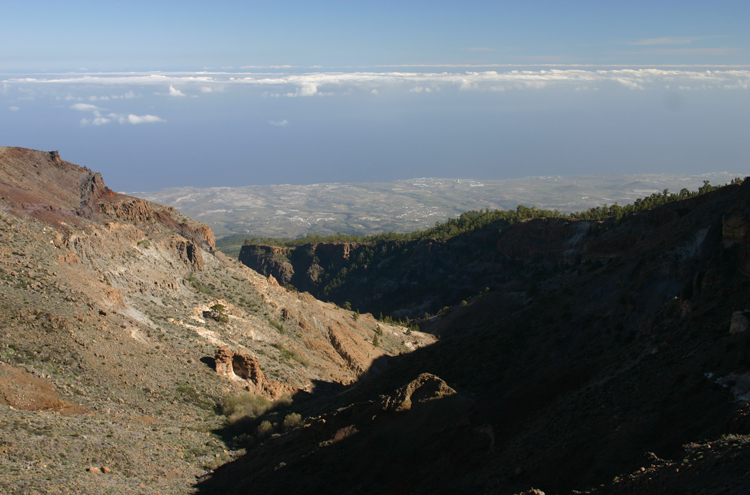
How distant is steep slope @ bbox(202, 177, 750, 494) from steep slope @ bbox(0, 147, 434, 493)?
219 inches

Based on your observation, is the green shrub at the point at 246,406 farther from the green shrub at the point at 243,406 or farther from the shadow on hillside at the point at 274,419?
the shadow on hillside at the point at 274,419

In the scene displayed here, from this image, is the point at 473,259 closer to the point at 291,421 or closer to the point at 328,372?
the point at 328,372

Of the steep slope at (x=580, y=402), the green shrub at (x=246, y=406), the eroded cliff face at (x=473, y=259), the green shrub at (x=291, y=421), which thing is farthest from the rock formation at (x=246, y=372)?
the eroded cliff face at (x=473, y=259)

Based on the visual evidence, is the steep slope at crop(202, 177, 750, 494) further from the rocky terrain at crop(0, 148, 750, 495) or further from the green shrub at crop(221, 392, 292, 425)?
the green shrub at crop(221, 392, 292, 425)

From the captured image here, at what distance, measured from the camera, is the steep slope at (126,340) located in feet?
77.2

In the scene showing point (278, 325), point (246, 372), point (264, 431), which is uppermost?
point (278, 325)

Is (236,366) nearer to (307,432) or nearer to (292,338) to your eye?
(292,338)

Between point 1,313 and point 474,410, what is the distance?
26.7 m

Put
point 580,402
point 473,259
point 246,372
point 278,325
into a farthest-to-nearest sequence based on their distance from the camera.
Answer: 1. point 473,259
2. point 278,325
3. point 246,372
4. point 580,402

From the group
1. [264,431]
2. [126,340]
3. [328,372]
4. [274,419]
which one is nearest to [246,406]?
[274,419]

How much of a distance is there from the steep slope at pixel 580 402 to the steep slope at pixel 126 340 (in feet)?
18.2

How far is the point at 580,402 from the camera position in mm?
20188

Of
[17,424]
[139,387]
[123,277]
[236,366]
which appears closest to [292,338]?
[236,366]

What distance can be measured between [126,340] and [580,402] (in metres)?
28.2
